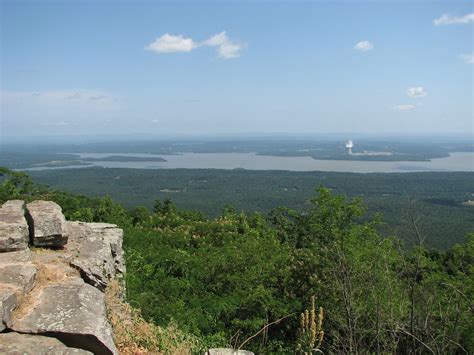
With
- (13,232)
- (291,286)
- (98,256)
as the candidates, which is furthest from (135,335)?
(291,286)

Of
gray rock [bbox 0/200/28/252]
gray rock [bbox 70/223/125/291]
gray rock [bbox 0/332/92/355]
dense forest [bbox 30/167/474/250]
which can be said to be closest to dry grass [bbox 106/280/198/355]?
gray rock [bbox 70/223/125/291]

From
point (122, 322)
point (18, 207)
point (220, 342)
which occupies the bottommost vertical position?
point (220, 342)

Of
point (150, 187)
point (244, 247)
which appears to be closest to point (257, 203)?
point (150, 187)

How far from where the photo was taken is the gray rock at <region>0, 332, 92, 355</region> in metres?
4.45

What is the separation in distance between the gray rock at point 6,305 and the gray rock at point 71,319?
0.10 meters

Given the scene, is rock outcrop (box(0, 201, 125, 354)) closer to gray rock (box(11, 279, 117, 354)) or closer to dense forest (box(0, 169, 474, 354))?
gray rock (box(11, 279, 117, 354))

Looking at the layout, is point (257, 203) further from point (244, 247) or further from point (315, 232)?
point (244, 247)

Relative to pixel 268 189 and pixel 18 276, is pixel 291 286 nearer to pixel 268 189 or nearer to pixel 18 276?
pixel 18 276

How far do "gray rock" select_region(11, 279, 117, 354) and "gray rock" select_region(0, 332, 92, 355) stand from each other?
113 millimetres

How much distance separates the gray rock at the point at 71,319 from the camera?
4.93m

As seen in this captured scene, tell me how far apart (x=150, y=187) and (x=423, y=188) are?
62916mm

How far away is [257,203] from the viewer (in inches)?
3098

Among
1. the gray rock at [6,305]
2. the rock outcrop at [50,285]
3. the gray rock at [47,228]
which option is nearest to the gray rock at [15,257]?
the rock outcrop at [50,285]

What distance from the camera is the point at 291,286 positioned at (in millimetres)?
12383
